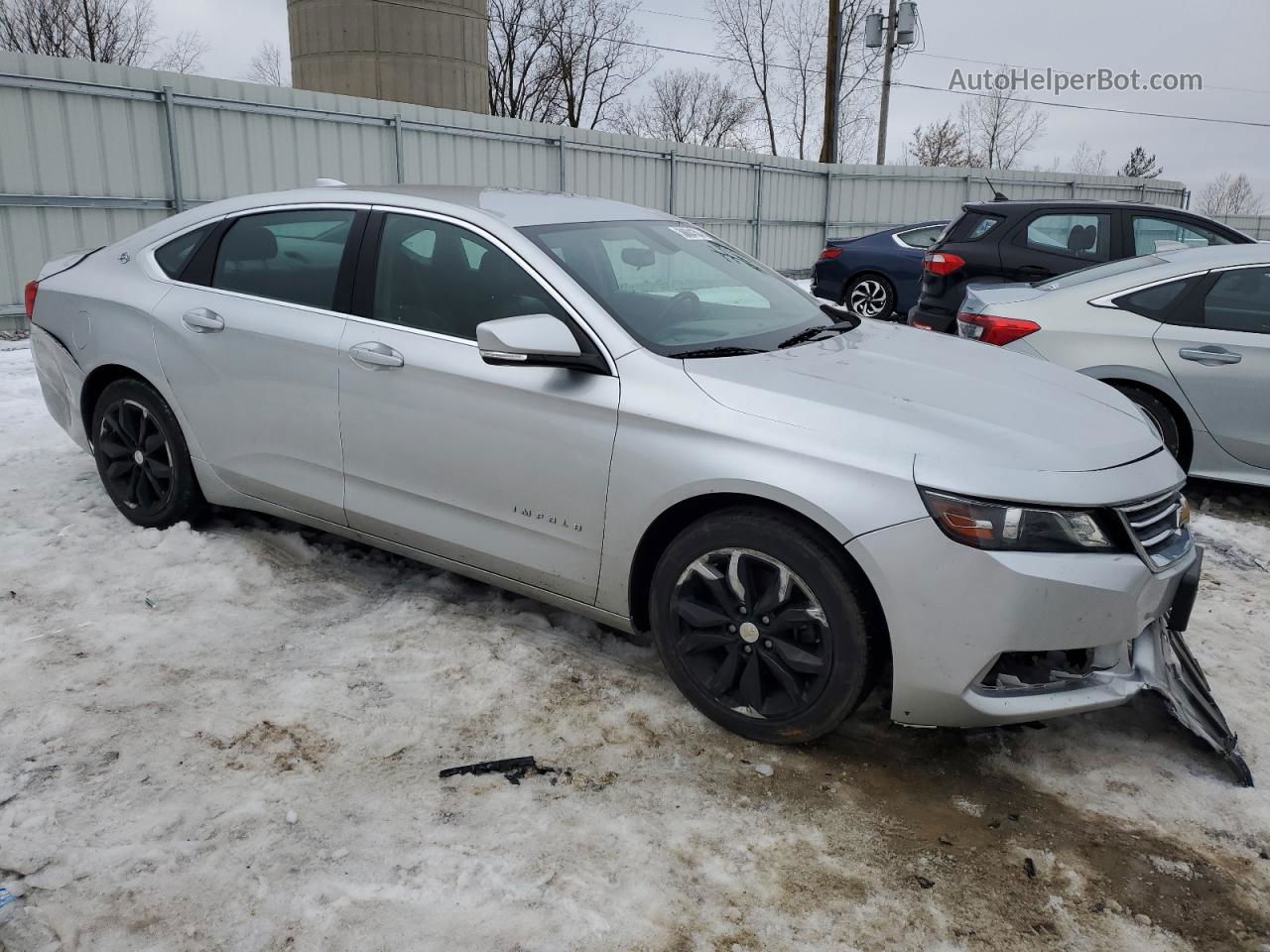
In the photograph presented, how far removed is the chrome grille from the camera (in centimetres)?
277

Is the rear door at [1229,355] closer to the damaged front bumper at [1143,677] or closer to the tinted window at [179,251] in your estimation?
the damaged front bumper at [1143,677]

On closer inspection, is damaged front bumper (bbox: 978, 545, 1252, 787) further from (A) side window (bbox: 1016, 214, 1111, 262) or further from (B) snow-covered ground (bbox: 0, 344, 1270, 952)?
(A) side window (bbox: 1016, 214, 1111, 262)

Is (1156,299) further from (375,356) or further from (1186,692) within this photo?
(375,356)

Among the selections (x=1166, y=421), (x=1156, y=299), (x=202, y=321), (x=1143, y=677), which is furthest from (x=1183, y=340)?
(x=202, y=321)

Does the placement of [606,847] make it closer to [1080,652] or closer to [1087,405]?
[1080,652]

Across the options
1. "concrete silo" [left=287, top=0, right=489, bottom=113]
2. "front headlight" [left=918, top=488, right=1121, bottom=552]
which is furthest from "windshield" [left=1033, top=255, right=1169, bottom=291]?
"concrete silo" [left=287, top=0, right=489, bottom=113]

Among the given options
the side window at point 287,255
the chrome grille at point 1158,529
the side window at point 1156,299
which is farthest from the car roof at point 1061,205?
the side window at point 287,255

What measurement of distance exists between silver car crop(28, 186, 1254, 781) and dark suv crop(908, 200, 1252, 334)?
4870 mm

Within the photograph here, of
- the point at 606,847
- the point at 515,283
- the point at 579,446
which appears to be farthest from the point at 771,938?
the point at 515,283

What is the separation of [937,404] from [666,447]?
800mm

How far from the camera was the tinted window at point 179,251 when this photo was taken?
172 inches

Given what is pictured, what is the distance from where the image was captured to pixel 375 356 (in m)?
3.63

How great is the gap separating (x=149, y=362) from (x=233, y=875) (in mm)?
2595

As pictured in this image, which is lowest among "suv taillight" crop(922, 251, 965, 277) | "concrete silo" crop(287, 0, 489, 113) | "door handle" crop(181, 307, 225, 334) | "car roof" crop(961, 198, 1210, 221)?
"suv taillight" crop(922, 251, 965, 277)
